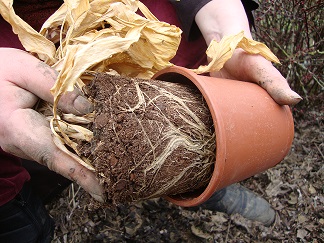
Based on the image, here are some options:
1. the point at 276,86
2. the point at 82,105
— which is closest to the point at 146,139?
the point at 82,105

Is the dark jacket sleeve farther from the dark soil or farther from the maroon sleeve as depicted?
the maroon sleeve

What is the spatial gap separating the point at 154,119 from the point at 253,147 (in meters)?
0.27

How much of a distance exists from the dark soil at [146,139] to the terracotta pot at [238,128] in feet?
0.18

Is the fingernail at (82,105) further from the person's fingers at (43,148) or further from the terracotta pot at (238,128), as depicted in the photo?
the terracotta pot at (238,128)

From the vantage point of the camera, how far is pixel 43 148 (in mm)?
791

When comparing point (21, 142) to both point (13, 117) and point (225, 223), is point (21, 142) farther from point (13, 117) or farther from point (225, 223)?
point (225, 223)

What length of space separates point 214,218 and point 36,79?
1135 mm

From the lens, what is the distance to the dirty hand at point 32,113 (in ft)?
2.58

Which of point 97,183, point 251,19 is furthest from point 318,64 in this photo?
point 97,183

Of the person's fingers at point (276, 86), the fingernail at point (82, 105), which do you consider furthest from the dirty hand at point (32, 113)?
the person's fingers at point (276, 86)

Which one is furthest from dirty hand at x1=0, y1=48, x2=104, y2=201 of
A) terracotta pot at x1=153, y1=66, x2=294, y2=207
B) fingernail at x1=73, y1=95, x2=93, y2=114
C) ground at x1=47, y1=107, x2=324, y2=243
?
ground at x1=47, y1=107, x2=324, y2=243

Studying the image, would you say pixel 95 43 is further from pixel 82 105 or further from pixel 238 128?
pixel 238 128

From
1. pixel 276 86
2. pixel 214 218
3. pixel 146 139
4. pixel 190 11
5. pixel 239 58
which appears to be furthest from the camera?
pixel 214 218

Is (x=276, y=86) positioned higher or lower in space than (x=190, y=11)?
lower
